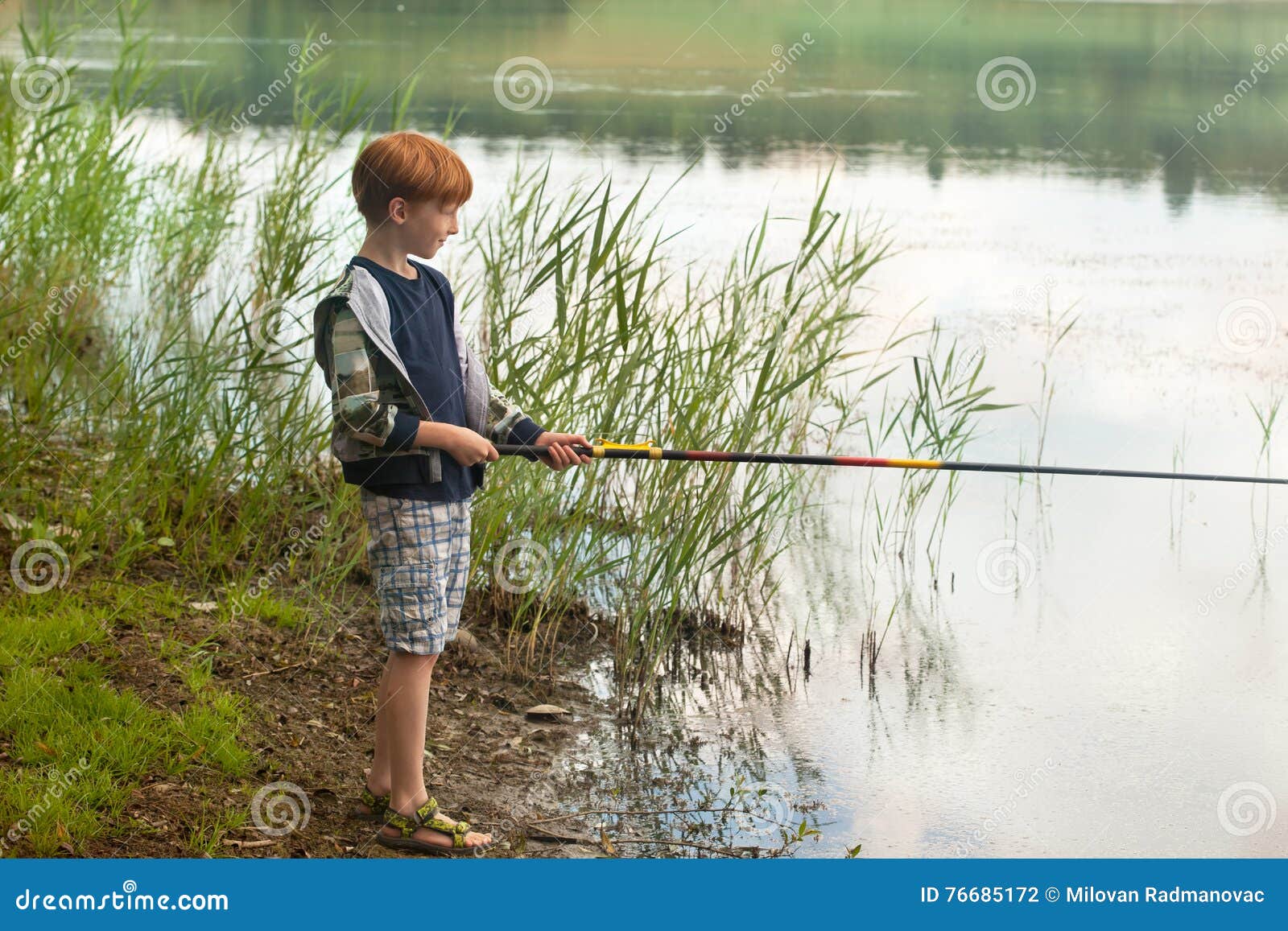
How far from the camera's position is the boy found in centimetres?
235

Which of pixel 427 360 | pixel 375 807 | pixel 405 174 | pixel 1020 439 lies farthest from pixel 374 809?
pixel 1020 439

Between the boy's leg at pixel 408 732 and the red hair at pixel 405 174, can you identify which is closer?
the red hair at pixel 405 174

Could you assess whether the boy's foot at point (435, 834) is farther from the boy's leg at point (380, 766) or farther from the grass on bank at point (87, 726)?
the grass on bank at point (87, 726)

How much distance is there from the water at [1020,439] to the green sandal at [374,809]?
1.71 ft

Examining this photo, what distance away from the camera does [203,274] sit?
5.22 m

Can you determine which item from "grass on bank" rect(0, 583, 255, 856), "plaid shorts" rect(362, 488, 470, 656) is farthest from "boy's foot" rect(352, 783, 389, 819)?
"plaid shorts" rect(362, 488, 470, 656)

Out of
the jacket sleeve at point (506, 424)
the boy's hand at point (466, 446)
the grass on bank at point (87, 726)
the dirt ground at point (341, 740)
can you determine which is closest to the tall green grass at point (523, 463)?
the dirt ground at point (341, 740)

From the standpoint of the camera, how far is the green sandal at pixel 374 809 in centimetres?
265

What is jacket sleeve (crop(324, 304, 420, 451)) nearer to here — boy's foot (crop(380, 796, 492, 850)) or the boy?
the boy

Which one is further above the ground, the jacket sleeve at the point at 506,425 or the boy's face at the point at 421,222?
the boy's face at the point at 421,222

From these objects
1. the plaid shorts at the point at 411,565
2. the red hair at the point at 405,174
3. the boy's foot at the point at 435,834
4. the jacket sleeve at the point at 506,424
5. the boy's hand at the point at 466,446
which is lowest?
the boy's foot at the point at 435,834

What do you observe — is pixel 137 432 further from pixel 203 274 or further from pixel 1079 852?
pixel 1079 852

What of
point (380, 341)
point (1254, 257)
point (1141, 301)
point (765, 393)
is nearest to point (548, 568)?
point (765, 393)

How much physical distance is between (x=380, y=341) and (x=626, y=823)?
3.53ft
